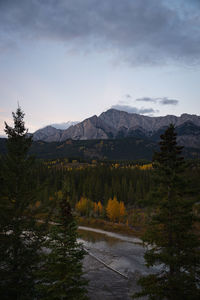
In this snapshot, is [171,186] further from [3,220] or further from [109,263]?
[109,263]

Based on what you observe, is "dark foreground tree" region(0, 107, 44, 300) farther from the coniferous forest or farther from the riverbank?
the riverbank

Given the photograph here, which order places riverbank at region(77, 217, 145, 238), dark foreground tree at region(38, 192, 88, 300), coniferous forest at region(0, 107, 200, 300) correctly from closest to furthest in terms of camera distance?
dark foreground tree at region(38, 192, 88, 300), coniferous forest at region(0, 107, 200, 300), riverbank at region(77, 217, 145, 238)

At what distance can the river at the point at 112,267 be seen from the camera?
28.1m

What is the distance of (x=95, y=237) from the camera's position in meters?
62.3

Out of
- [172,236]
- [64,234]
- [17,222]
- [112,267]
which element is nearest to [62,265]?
[64,234]

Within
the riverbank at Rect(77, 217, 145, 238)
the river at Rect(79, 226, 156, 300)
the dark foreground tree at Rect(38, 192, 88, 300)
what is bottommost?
the riverbank at Rect(77, 217, 145, 238)

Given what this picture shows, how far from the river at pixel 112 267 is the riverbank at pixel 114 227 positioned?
6.41 m

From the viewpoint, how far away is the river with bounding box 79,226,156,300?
92.1 feet

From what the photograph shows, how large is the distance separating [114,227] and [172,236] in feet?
205

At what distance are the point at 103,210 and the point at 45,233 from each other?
7655 centimetres

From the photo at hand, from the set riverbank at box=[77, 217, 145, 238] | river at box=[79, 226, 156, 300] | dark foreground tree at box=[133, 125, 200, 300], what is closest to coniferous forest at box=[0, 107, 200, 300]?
dark foreground tree at box=[133, 125, 200, 300]

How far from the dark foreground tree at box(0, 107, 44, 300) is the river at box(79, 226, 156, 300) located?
3974 mm

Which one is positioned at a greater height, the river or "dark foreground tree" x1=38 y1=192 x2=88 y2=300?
"dark foreground tree" x1=38 y1=192 x2=88 y2=300

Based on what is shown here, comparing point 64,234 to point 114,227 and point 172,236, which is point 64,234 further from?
point 114,227
